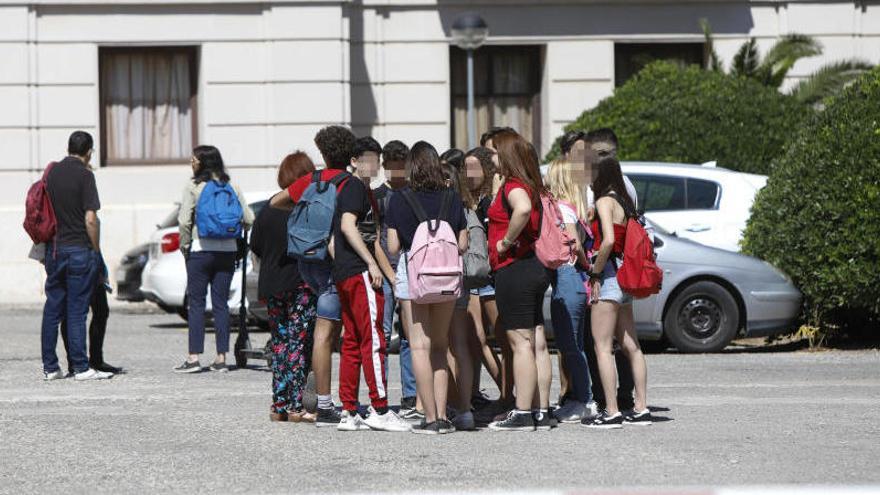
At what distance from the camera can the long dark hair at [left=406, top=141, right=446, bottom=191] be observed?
9984mm

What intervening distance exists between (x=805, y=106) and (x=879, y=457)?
42.8 feet

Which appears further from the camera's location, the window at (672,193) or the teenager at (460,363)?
the window at (672,193)

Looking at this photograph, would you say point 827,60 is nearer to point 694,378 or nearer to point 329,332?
point 694,378

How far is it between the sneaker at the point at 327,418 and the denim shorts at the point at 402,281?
87 cm

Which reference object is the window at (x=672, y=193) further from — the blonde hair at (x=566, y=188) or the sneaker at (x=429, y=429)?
the sneaker at (x=429, y=429)

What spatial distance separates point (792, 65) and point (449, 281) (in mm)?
14605

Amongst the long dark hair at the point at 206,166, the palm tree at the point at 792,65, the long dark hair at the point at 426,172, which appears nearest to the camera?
the long dark hair at the point at 426,172

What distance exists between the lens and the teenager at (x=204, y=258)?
44.7 ft

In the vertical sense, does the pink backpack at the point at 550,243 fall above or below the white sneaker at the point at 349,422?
above

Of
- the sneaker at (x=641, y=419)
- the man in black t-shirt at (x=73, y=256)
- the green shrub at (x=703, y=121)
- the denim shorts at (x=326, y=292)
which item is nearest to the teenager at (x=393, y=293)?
the denim shorts at (x=326, y=292)

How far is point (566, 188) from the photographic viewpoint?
10.6 metres

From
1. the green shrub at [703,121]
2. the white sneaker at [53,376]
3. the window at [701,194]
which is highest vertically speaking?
the green shrub at [703,121]

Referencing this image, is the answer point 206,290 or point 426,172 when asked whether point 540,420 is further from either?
point 206,290

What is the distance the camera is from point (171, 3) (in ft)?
76.0
